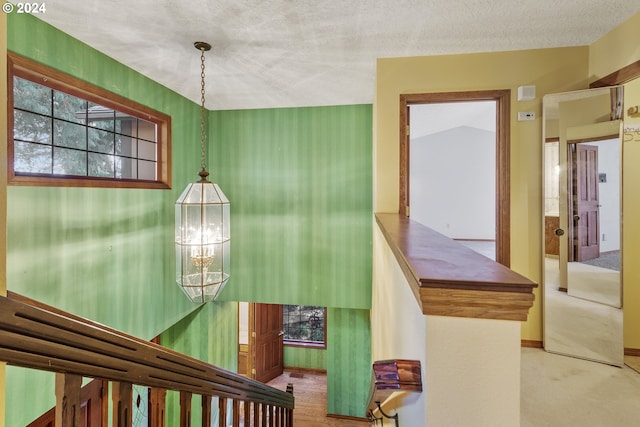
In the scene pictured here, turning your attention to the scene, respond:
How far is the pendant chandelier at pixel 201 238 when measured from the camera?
258 cm

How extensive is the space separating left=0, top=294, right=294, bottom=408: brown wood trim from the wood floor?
15.7ft

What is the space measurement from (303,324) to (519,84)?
6248mm

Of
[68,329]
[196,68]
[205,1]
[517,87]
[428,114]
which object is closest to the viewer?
[68,329]

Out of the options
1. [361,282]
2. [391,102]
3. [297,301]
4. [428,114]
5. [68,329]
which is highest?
[428,114]

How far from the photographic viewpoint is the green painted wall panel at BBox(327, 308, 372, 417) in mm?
4863

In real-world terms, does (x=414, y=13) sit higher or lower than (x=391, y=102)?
higher

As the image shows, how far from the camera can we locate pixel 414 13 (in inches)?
81.7

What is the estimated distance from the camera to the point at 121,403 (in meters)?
0.79

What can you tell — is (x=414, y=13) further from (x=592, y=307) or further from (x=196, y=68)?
(x=592, y=307)

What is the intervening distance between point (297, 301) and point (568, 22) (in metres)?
3.97

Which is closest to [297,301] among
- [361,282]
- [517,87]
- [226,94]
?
[361,282]

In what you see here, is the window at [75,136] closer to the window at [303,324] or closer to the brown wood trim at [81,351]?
the brown wood trim at [81,351]

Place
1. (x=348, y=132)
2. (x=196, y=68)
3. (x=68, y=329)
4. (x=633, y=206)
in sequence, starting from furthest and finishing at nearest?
(x=348, y=132) < (x=196, y=68) < (x=633, y=206) < (x=68, y=329)

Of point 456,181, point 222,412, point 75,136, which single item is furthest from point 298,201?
point 456,181
